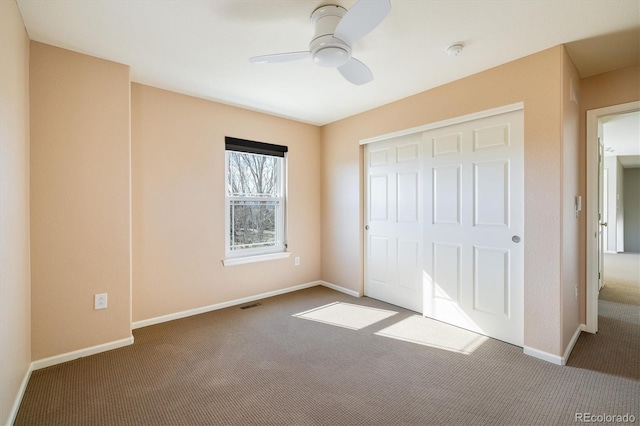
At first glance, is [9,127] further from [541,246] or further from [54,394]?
[541,246]

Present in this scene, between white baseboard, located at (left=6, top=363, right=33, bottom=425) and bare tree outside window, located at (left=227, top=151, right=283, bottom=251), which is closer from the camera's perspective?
white baseboard, located at (left=6, top=363, right=33, bottom=425)

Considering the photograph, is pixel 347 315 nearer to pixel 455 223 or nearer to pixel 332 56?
pixel 455 223

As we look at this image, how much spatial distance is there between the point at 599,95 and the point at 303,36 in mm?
2796

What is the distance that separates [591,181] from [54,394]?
15.2 feet

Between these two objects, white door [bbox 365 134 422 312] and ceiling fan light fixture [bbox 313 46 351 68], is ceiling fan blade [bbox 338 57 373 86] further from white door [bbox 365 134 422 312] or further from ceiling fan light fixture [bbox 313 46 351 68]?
white door [bbox 365 134 422 312]

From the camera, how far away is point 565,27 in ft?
6.71

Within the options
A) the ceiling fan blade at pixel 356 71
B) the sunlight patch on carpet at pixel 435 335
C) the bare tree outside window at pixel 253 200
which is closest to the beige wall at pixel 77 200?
the bare tree outside window at pixel 253 200

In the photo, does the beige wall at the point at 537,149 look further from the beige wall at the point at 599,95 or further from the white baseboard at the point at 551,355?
the beige wall at the point at 599,95

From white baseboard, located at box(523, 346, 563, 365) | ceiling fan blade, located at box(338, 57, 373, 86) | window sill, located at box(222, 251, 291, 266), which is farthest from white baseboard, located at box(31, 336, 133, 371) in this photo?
white baseboard, located at box(523, 346, 563, 365)

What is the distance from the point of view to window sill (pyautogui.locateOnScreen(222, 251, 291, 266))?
3.68m

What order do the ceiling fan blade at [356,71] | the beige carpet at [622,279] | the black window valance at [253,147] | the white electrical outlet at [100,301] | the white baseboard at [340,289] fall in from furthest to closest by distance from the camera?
1. the white baseboard at [340,289]
2. the beige carpet at [622,279]
3. the black window valance at [253,147]
4. the white electrical outlet at [100,301]
5. the ceiling fan blade at [356,71]

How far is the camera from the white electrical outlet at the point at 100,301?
8.16ft

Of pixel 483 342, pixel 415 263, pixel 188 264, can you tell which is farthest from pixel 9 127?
pixel 483 342

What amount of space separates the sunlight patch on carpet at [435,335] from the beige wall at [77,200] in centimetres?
255
